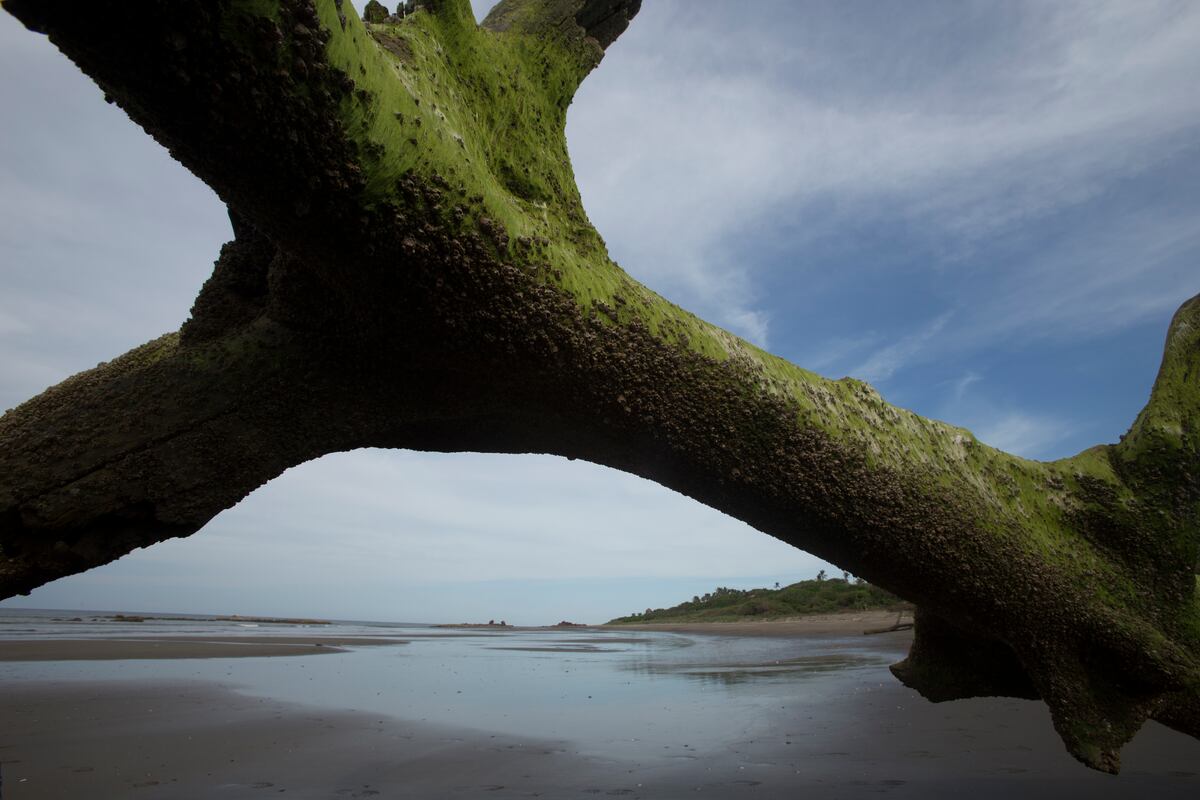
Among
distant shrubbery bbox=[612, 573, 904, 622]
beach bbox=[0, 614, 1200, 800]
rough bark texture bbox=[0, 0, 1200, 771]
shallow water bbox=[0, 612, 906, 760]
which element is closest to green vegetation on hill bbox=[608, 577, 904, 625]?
distant shrubbery bbox=[612, 573, 904, 622]

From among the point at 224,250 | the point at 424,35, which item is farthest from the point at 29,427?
the point at 424,35

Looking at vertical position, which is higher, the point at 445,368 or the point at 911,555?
the point at 445,368

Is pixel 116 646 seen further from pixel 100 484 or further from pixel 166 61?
pixel 166 61

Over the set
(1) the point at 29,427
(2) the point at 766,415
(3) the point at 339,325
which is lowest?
(1) the point at 29,427

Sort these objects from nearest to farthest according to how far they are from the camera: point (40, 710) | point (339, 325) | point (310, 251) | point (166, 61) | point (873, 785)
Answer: point (166, 61)
point (310, 251)
point (339, 325)
point (873, 785)
point (40, 710)

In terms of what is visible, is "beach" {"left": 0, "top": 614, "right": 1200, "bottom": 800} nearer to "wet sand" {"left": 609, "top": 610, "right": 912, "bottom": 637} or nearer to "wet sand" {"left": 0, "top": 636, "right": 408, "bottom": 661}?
"wet sand" {"left": 0, "top": 636, "right": 408, "bottom": 661}

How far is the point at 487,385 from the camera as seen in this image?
3.04 metres

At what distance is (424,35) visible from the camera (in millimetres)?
3008

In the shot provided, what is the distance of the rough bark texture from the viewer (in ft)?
6.58

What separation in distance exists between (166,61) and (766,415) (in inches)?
104

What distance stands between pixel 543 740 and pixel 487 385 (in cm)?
372

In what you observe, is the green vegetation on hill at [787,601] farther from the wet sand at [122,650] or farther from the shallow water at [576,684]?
the wet sand at [122,650]

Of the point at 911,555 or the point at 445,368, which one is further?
the point at 911,555

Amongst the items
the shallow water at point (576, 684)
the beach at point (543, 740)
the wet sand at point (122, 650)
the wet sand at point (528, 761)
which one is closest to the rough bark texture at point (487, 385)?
the wet sand at point (528, 761)
